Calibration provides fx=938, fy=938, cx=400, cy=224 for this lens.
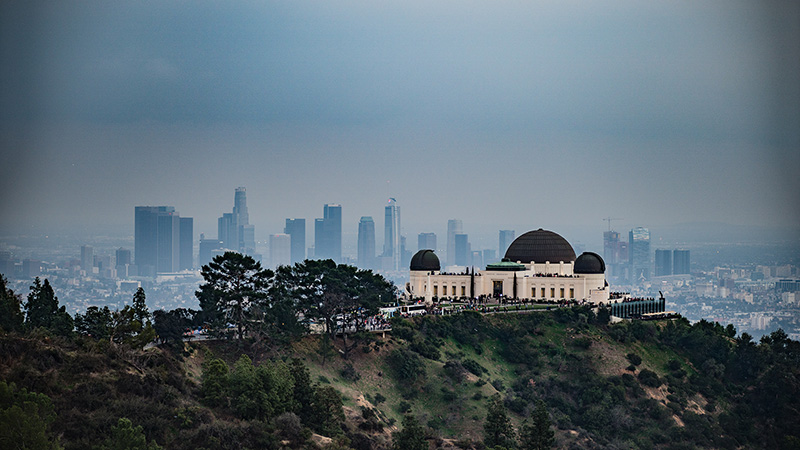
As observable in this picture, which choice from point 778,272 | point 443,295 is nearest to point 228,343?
point 443,295

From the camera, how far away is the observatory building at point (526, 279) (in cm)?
9031

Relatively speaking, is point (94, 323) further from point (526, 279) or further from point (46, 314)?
point (526, 279)

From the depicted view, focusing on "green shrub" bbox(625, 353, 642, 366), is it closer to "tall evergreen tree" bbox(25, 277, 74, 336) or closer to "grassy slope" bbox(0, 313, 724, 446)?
"grassy slope" bbox(0, 313, 724, 446)

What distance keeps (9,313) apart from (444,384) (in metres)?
29.2

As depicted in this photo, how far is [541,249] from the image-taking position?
95.4 m

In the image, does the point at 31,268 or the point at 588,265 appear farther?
the point at 31,268

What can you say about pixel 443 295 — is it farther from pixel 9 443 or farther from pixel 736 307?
pixel 736 307

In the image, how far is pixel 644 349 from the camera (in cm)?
8050

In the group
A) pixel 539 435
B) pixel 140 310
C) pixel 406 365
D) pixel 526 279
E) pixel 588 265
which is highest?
pixel 588 265

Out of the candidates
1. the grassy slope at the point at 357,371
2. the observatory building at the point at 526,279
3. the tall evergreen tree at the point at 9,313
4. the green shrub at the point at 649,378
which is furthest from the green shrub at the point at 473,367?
the tall evergreen tree at the point at 9,313

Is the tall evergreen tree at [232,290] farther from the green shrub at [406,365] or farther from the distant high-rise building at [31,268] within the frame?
the distant high-rise building at [31,268]

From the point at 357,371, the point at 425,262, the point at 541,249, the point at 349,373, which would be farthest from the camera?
the point at 541,249

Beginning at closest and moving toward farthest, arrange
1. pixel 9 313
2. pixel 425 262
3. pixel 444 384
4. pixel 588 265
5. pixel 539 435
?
1. pixel 9 313
2. pixel 539 435
3. pixel 444 384
4. pixel 588 265
5. pixel 425 262

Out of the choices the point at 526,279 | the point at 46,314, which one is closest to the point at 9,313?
the point at 46,314
